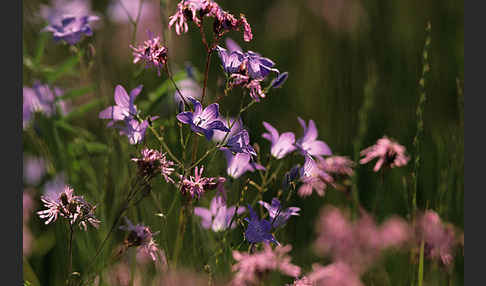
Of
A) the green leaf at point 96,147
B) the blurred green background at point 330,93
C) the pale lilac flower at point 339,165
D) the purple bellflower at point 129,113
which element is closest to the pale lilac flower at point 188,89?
the blurred green background at point 330,93

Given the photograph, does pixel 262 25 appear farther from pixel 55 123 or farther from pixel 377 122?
pixel 55 123

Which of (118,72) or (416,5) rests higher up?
(416,5)

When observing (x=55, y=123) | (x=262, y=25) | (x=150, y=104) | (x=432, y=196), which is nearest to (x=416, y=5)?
(x=262, y=25)

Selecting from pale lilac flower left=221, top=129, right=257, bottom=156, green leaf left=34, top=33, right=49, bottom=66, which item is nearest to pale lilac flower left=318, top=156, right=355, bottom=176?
pale lilac flower left=221, top=129, right=257, bottom=156

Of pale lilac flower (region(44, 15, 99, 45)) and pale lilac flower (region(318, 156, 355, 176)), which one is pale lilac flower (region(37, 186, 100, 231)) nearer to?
pale lilac flower (region(44, 15, 99, 45))

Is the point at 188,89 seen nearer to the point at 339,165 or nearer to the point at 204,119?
the point at 339,165
